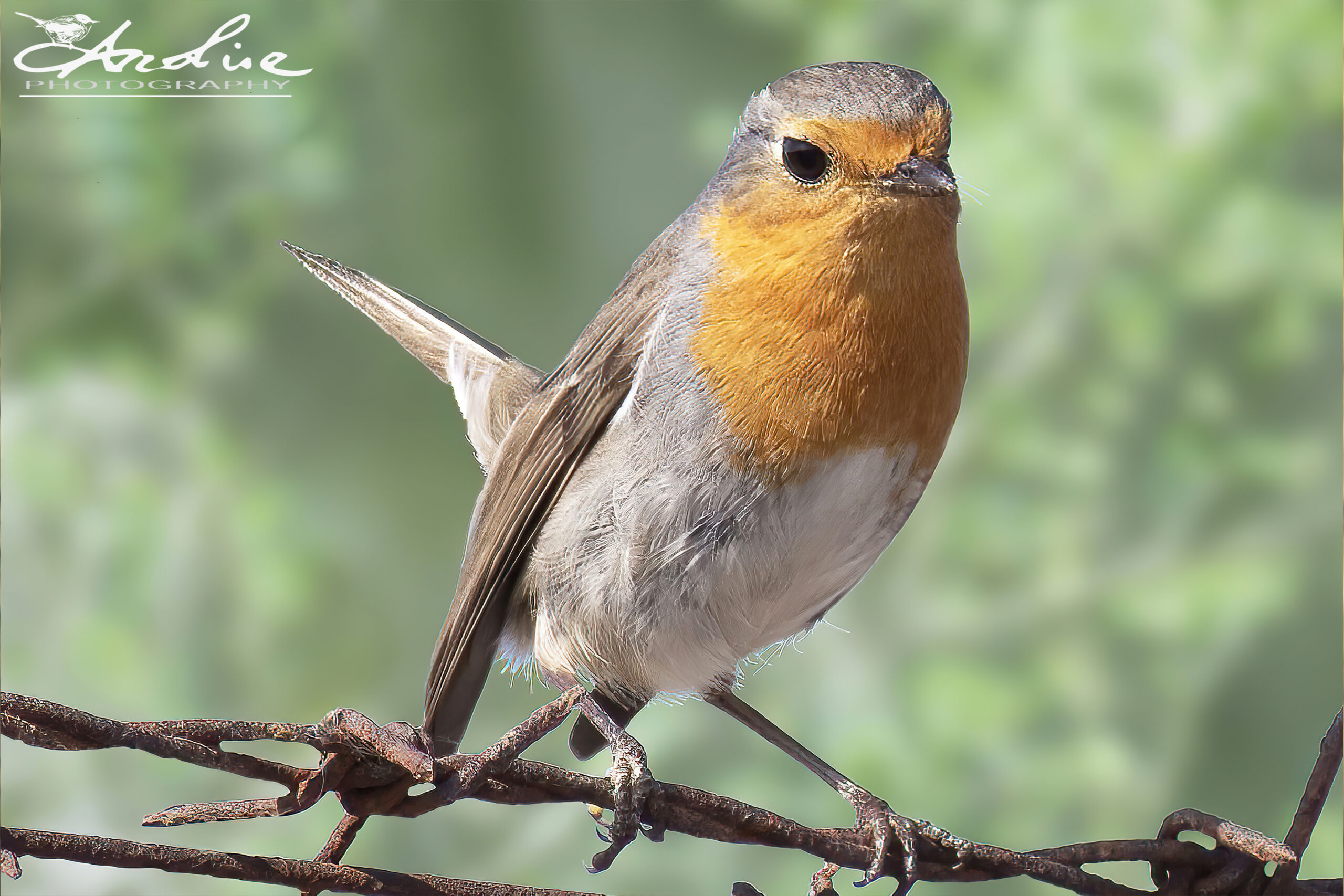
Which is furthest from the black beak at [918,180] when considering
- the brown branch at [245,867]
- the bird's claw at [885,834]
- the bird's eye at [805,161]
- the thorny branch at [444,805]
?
→ the brown branch at [245,867]

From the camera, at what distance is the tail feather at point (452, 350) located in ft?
8.82

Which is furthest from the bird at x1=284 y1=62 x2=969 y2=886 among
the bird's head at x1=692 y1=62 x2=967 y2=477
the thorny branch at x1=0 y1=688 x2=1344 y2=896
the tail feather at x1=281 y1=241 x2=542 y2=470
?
the tail feather at x1=281 y1=241 x2=542 y2=470

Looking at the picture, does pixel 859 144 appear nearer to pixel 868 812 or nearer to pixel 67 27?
pixel 868 812

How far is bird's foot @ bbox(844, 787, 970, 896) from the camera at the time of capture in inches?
70.0

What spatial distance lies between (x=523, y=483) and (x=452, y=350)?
75cm

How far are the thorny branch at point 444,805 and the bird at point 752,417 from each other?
249 mm

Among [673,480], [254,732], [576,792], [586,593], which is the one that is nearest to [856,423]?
[673,480]

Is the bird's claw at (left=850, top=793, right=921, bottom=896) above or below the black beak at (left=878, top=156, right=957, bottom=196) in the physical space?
below

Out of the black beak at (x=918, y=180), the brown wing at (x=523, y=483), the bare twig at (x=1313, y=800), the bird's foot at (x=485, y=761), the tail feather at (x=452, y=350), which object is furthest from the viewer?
the tail feather at (x=452, y=350)

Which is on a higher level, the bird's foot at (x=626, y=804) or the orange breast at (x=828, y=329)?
the orange breast at (x=828, y=329)

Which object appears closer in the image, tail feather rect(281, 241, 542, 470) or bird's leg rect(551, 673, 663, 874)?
bird's leg rect(551, 673, 663, 874)

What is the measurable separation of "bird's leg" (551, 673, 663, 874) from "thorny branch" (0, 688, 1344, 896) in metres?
0.03

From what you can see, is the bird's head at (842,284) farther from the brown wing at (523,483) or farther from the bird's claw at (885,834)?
the bird's claw at (885,834)

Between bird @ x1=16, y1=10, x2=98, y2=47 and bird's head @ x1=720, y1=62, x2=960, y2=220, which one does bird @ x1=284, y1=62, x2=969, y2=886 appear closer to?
bird's head @ x1=720, y1=62, x2=960, y2=220
